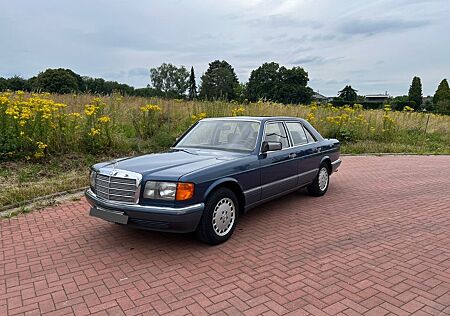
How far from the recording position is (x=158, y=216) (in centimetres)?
387

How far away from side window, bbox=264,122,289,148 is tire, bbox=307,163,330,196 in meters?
1.35

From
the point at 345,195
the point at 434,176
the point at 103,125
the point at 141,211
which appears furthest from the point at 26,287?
the point at 434,176

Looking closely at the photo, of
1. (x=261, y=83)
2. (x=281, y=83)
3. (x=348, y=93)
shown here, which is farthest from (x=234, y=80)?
(x=348, y=93)

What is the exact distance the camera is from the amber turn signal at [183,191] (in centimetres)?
388

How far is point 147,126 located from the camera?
11.0 metres

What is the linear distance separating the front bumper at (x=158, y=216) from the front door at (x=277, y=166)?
1.40m

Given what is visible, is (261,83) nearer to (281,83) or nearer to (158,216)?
(281,83)

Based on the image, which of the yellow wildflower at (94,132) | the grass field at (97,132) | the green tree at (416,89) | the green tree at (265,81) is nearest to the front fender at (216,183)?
the grass field at (97,132)

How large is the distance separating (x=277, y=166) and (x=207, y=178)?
158 centimetres

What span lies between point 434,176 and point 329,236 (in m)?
6.15

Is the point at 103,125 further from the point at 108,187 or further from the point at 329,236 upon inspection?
the point at 329,236

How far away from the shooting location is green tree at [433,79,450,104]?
169 ft

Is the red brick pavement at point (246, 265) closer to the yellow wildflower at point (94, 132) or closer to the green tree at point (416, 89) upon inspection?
the yellow wildflower at point (94, 132)

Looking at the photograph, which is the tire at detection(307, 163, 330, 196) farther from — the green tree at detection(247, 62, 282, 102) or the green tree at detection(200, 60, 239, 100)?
the green tree at detection(200, 60, 239, 100)
